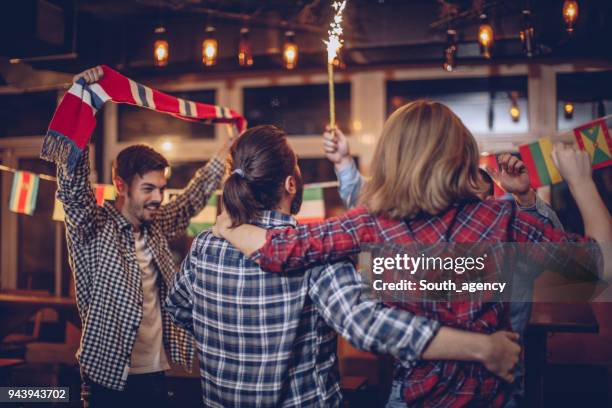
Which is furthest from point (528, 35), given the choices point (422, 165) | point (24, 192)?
point (24, 192)

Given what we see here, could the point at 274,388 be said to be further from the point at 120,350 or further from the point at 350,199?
the point at 120,350

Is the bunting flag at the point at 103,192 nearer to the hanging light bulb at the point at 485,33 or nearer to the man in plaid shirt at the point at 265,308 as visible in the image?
the man in plaid shirt at the point at 265,308

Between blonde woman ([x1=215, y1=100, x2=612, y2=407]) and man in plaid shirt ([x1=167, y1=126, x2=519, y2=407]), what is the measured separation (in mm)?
136

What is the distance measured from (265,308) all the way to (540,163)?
257 cm

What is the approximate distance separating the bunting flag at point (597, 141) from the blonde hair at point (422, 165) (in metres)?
2.05

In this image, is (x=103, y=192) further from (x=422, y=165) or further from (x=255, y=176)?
(x=422, y=165)

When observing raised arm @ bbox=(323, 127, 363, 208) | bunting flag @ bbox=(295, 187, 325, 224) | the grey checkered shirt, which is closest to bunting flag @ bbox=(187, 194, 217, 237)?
bunting flag @ bbox=(295, 187, 325, 224)

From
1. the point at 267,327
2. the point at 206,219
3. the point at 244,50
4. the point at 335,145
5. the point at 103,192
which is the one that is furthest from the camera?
the point at 206,219

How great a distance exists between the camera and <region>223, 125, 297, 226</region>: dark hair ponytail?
1.71m

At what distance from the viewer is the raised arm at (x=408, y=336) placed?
139 centimetres

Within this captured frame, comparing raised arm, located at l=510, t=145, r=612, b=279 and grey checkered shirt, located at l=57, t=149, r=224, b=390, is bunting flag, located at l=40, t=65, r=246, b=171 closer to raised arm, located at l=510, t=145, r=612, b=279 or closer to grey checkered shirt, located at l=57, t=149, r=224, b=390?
grey checkered shirt, located at l=57, t=149, r=224, b=390

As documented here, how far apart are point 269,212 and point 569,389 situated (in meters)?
3.68

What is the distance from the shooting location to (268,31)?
16.7 feet

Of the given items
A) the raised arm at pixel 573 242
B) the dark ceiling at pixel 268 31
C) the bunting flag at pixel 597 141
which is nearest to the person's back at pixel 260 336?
the raised arm at pixel 573 242
